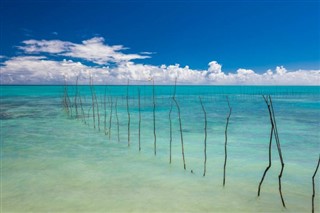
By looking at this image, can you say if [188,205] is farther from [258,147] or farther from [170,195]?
[258,147]

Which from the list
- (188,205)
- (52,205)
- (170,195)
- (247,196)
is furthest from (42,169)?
(247,196)

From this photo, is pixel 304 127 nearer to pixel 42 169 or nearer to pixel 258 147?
pixel 258 147

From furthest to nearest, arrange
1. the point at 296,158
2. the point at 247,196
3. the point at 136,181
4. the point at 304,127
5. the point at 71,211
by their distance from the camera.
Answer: the point at 304,127
the point at 296,158
the point at 136,181
the point at 247,196
the point at 71,211

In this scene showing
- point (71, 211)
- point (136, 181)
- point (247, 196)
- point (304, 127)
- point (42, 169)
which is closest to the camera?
point (71, 211)

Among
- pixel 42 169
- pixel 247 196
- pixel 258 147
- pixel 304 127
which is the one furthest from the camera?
pixel 304 127

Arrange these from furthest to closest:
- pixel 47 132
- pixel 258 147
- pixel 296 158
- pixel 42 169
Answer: pixel 47 132, pixel 258 147, pixel 296 158, pixel 42 169

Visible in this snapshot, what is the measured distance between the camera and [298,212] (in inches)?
204

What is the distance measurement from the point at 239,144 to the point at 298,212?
18.0 ft

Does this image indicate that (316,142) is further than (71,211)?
Yes

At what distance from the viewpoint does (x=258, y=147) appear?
33.4ft

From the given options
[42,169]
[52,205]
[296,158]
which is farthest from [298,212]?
[42,169]

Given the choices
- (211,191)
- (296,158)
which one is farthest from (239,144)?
(211,191)

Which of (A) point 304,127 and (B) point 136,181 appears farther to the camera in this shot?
(A) point 304,127

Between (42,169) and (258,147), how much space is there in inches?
277
